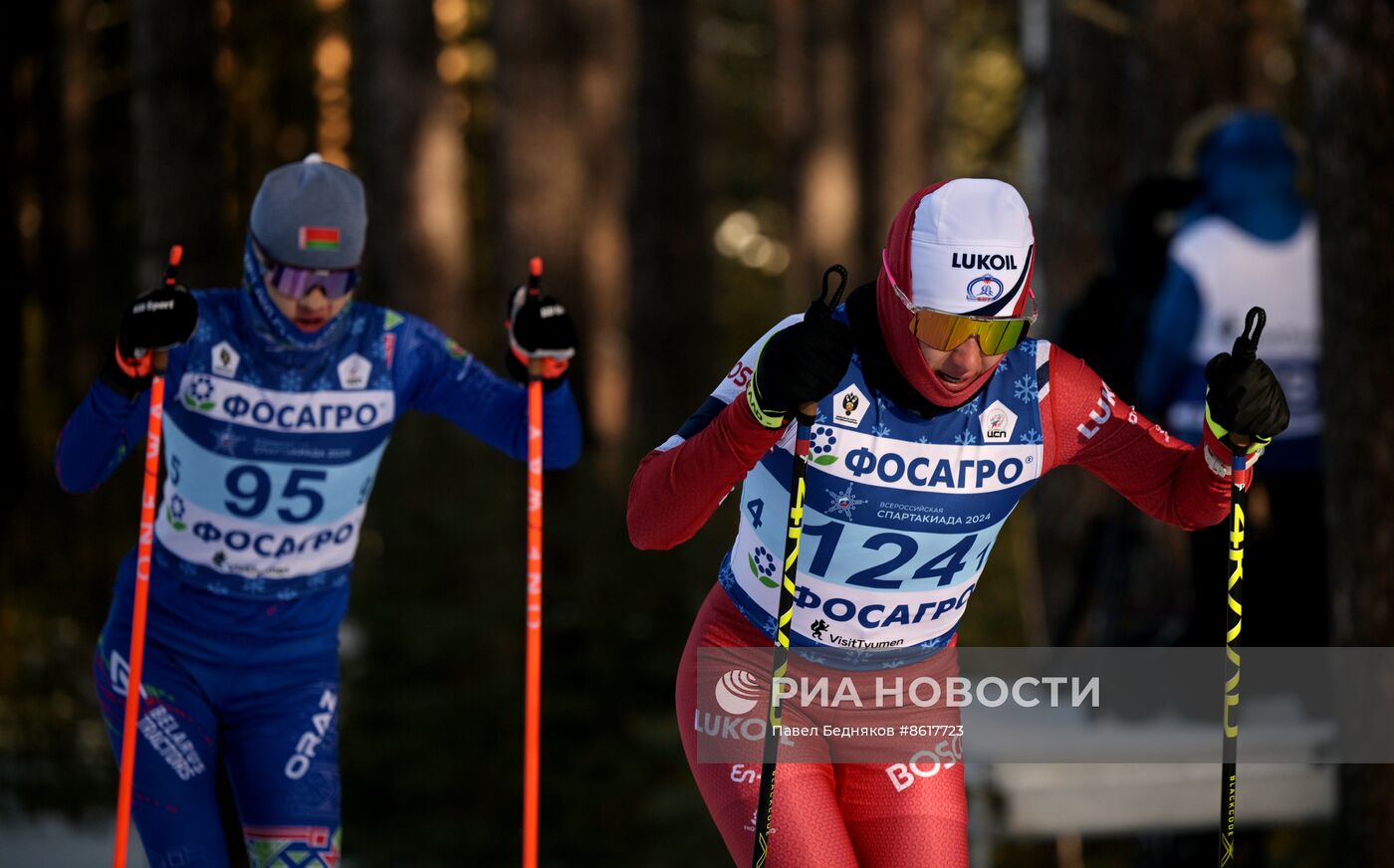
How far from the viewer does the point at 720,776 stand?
197 inches

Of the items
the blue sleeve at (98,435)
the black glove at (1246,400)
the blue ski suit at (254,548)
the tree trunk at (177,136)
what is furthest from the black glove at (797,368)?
the tree trunk at (177,136)

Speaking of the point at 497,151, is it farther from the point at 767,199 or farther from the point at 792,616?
the point at 767,199

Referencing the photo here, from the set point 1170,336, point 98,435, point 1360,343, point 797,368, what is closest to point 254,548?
point 98,435

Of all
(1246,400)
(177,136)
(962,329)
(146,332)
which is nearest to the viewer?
(962,329)

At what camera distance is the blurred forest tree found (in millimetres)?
10469

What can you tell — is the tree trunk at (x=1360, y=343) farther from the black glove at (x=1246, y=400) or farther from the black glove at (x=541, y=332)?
the black glove at (x=541, y=332)

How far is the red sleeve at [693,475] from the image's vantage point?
4.69 meters

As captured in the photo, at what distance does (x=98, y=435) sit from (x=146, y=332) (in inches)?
16.4

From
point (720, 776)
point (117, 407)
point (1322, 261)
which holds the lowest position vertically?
point (720, 776)

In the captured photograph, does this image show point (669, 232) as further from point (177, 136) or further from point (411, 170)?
point (177, 136)

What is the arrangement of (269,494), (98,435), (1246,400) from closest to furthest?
(1246,400), (98,435), (269,494)

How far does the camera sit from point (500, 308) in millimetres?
12773

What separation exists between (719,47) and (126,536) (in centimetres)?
2393

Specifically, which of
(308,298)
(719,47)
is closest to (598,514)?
(308,298)
